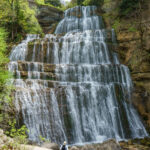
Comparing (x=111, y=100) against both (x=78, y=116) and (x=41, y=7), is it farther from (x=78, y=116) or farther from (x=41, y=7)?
(x=41, y=7)

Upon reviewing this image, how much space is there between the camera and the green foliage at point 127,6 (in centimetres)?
1995

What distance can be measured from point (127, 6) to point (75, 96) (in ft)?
52.9

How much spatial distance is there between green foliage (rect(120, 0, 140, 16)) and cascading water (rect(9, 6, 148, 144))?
291 inches

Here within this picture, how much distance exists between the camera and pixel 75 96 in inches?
431

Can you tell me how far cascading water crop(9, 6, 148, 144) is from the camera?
30.9 ft

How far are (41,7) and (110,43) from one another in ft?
59.3

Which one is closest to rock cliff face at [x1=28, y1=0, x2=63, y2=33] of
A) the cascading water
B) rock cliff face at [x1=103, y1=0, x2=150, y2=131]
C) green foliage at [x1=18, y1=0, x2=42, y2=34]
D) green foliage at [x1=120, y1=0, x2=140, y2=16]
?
green foliage at [x1=18, y1=0, x2=42, y2=34]

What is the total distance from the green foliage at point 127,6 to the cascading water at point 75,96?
7395 mm

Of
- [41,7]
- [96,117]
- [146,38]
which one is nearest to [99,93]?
[96,117]

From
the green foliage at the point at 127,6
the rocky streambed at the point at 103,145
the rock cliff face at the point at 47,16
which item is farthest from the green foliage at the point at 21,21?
the rocky streambed at the point at 103,145

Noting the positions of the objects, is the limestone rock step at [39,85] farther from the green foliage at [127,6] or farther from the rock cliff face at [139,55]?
the green foliage at [127,6]

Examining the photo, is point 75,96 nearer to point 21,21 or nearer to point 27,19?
point 21,21

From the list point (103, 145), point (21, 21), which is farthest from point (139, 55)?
point (21, 21)

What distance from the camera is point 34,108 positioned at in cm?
946
